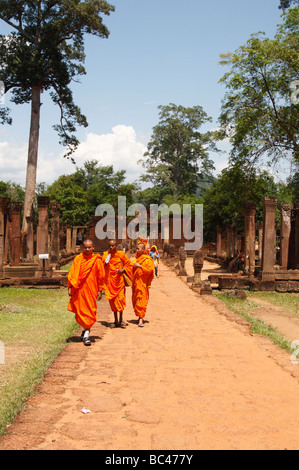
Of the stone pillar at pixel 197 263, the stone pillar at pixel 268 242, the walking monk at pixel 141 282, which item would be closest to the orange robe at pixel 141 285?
→ the walking monk at pixel 141 282

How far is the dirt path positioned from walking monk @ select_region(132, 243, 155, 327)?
733mm

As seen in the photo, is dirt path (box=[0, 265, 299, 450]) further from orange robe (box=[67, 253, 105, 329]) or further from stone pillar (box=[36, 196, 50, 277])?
stone pillar (box=[36, 196, 50, 277])

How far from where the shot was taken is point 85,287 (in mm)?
6977

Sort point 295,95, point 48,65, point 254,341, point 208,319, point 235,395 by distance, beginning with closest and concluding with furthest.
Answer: point 235,395
point 254,341
point 208,319
point 295,95
point 48,65

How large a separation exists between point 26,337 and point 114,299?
1.59 m

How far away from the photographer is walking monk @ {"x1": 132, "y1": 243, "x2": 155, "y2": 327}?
27.5 feet

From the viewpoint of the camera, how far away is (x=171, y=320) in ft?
29.7

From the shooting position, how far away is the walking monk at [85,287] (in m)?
6.83

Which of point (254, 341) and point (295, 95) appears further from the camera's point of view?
point (295, 95)

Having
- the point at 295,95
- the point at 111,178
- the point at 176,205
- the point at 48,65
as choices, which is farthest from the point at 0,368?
the point at 111,178

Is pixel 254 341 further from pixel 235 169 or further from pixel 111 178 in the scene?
pixel 111 178

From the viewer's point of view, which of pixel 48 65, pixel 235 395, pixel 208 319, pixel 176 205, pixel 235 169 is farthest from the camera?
pixel 176 205
